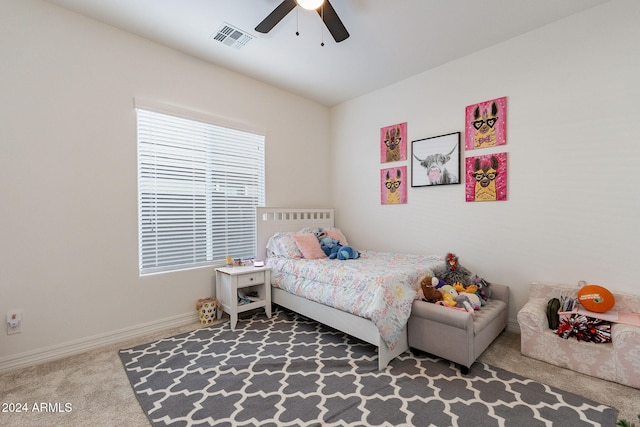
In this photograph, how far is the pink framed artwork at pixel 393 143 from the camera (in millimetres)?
3725

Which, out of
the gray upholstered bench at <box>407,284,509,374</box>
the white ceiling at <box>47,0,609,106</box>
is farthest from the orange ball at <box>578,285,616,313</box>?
the white ceiling at <box>47,0,609,106</box>

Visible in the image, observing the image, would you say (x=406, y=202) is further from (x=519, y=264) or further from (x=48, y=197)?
(x=48, y=197)

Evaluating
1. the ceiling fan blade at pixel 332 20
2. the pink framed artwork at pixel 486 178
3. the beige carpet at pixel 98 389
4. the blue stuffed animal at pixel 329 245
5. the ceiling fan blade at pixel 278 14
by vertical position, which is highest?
the ceiling fan blade at pixel 278 14

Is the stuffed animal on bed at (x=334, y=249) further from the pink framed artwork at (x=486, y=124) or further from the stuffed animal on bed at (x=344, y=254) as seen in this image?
the pink framed artwork at (x=486, y=124)

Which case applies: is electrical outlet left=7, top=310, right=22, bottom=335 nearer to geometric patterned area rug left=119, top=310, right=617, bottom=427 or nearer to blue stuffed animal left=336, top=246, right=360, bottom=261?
geometric patterned area rug left=119, top=310, right=617, bottom=427

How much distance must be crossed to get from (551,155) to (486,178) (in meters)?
0.56

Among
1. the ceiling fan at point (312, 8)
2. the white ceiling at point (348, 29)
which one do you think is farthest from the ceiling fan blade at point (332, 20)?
the white ceiling at point (348, 29)

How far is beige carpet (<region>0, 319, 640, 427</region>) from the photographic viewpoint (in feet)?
5.47

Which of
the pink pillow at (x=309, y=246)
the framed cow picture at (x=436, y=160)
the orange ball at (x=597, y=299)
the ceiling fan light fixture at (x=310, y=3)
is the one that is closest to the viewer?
the ceiling fan light fixture at (x=310, y=3)

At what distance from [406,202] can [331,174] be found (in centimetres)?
145

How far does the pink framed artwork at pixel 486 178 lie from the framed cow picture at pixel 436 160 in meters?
0.13

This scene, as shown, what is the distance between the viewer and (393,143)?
382 cm

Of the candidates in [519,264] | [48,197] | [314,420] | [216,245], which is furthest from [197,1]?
[519,264]

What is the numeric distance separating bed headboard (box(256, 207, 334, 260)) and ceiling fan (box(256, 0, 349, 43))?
2.11 m
